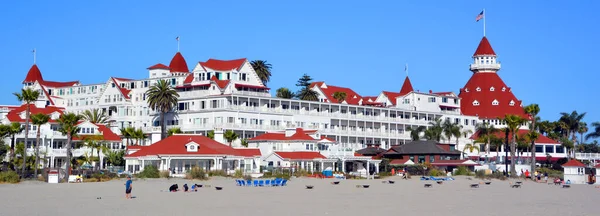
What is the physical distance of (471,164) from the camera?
323ft

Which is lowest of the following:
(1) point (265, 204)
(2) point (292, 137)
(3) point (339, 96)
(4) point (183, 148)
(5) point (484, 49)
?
(1) point (265, 204)

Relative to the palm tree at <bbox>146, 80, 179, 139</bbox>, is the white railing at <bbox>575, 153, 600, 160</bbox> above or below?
below

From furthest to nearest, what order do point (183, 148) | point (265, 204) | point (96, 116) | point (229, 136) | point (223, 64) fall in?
point (223, 64)
point (96, 116)
point (229, 136)
point (183, 148)
point (265, 204)

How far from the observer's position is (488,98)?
137 m

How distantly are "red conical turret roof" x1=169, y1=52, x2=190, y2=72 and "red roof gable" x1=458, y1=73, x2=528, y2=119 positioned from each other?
140 ft

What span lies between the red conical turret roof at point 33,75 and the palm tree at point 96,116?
23.6 meters

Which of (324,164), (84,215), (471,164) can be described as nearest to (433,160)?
(471,164)

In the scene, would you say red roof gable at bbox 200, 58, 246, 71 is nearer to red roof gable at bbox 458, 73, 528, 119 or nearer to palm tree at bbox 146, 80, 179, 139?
palm tree at bbox 146, 80, 179, 139

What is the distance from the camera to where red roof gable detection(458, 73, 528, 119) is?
13412 centimetres

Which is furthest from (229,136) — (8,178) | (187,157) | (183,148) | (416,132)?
(8,178)

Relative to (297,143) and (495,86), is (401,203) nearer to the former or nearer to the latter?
(297,143)

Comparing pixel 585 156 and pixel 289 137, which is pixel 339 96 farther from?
pixel 289 137

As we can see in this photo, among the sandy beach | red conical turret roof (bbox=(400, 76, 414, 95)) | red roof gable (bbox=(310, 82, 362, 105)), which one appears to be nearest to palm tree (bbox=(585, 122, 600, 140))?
red conical turret roof (bbox=(400, 76, 414, 95))

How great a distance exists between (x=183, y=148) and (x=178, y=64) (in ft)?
166
